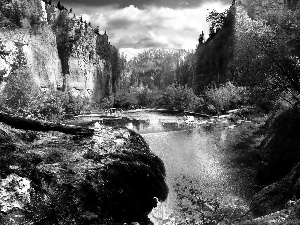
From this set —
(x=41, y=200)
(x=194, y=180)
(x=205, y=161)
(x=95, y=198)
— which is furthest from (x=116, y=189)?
(x=205, y=161)

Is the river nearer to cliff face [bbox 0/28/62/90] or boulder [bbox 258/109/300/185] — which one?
boulder [bbox 258/109/300/185]

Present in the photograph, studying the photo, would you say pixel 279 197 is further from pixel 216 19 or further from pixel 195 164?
pixel 216 19

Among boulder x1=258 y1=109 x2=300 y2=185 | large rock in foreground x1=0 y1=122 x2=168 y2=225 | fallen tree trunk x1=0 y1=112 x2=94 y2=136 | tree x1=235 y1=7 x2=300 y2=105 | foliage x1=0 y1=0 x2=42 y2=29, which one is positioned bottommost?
boulder x1=258 y1=109 x2=300 y2=185

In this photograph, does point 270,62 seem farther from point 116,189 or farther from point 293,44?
point 116,189

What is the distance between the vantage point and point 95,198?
29.9 ft

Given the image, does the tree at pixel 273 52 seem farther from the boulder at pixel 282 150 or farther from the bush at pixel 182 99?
the bush at pixel 182 99

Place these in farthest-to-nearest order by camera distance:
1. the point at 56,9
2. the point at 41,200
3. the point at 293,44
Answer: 1. the point at 56,9
2. the point at 293,44
3. the point at 41,200

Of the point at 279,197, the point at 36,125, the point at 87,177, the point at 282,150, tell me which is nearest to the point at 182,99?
the point at 282,150

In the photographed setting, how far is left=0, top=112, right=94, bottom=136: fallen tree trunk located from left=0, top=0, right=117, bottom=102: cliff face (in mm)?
74060

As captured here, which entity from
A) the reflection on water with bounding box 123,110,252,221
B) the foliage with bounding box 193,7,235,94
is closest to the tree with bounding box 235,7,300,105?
the reflection on water with bounding box 123,110,252,221

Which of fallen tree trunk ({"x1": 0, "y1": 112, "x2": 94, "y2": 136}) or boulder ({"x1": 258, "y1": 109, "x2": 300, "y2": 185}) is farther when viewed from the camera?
boulder ({"x1": 258, "y1": 109, "x2": 300, "y2": 185})

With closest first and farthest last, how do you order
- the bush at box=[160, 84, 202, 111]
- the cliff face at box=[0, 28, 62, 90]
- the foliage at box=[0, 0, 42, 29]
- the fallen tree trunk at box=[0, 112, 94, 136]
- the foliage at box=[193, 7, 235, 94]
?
the fallen tree trunk at box=[0, 112, 94, 136] < the cliff face at box=[0, 28, 62, 90] < the bush at box=[160, 84, 202, 111] < the foliage at box=[0, 0, 42, 29] < the foliage at box=[193, 7, 235, 94]

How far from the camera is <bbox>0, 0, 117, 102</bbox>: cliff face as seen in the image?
9569cm

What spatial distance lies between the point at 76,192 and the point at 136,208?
2831 mm
